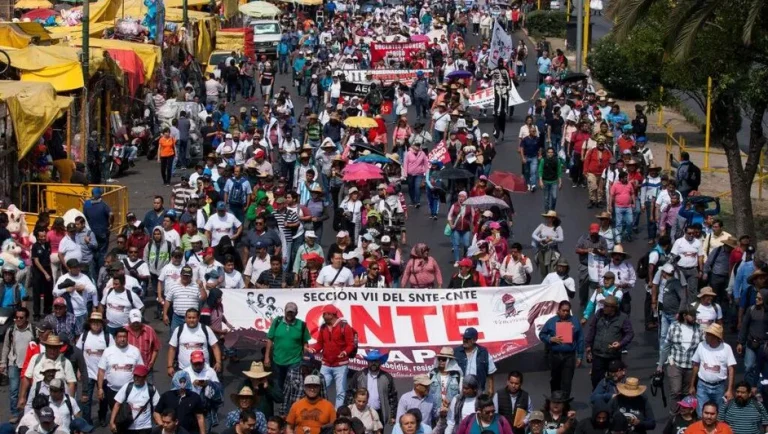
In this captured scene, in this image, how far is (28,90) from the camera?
1057 inches

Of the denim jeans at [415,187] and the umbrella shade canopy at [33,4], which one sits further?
the umbrella shade canopy at [33,4]

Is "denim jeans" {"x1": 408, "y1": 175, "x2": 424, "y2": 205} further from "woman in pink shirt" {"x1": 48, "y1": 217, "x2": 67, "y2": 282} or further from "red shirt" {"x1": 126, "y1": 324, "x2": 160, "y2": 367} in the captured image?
"red shirt" {"x1": 126, "y1": 324, "x2": 160, "y2": 367}

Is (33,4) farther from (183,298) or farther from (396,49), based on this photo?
(183,298)

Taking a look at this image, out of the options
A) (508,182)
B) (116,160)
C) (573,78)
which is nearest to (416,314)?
(508,182)

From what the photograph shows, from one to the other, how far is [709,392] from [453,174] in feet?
32.7

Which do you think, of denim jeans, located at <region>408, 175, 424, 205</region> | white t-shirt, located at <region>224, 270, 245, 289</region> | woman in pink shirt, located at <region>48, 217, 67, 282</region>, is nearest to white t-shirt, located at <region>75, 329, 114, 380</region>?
white t-shirt, located at <region>224, 270, 245, 289</region>

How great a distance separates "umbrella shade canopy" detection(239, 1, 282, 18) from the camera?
6053cm

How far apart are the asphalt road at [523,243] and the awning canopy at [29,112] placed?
287 cm

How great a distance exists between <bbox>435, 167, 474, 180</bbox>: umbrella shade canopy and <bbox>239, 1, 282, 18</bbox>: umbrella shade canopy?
35.2m

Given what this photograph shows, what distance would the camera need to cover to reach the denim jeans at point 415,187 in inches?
1108

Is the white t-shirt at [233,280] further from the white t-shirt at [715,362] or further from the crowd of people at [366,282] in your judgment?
the white t-shirt at [715,362]

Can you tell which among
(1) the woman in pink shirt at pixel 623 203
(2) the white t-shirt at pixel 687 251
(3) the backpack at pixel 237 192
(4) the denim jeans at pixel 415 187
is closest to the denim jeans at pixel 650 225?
(1) the woman in pink shirt at pixel 623 203

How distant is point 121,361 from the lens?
1600 centimetres

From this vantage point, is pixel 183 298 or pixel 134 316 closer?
pixel 134 316
